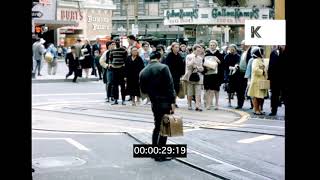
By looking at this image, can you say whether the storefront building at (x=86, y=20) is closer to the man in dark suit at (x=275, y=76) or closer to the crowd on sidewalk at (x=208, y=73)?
the crowd on sidewalk at (x=208, y=73)

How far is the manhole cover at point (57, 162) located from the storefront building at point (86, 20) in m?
44.9

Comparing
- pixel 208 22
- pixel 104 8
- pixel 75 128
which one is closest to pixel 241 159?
pixel 75 128

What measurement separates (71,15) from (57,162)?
45914mm

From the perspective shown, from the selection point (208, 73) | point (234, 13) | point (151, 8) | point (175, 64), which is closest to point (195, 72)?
point (208, 73)

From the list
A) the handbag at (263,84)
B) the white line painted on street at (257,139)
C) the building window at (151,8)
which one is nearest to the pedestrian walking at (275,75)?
the handbag at (263,84)

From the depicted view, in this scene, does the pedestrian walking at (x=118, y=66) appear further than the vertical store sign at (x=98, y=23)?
No

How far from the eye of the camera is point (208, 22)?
140 ft

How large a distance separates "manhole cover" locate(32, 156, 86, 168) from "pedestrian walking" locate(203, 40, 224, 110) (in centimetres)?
692

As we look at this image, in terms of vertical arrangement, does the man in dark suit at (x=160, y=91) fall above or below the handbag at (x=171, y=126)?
above

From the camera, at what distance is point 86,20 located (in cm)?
5850

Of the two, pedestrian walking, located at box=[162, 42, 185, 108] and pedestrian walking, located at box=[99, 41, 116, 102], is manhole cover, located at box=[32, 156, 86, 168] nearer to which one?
pedestrian walking, located at box=[162, 42, 185, 108]

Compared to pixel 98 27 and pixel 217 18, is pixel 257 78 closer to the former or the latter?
pixel 217 18

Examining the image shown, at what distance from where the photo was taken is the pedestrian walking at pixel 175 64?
15.8 m
